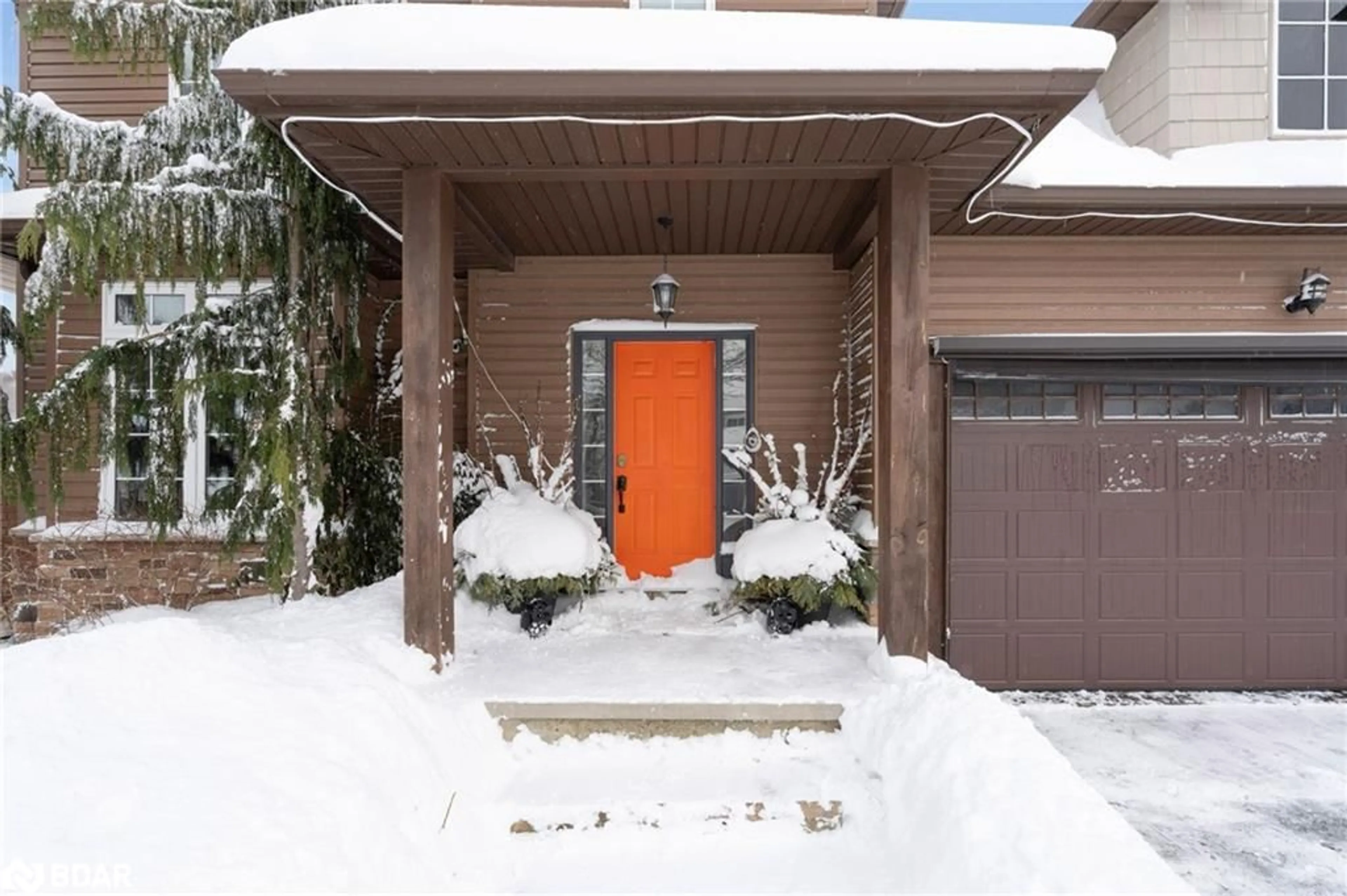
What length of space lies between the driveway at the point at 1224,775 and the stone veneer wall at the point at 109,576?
222 inches

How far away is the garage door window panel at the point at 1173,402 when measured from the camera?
5480mm

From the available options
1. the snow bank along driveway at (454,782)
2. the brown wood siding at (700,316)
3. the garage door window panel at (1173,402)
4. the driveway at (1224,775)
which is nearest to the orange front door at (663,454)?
the brown wood siding at (700,316)

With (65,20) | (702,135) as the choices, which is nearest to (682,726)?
(702,135)

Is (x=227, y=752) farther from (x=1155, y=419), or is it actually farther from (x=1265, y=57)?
(x=1265, y=57)

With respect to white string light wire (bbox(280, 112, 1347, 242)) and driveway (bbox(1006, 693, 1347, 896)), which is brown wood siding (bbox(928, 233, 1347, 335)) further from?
driveway (bbox(1006, 693, 1347, 896))

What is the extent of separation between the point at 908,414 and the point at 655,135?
5.70 feet

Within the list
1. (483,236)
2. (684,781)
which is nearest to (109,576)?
(483,236)

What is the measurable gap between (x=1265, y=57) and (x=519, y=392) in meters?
5.92

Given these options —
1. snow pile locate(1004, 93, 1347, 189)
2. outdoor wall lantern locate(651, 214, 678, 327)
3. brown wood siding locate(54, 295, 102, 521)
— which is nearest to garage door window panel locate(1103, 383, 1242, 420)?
snow pile locate(1004, 93, 1347, 189)

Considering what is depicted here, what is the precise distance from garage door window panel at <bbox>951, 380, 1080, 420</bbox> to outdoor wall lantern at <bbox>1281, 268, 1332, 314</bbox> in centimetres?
153

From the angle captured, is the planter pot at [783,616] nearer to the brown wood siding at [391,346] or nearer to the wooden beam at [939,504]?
the wooden beam at [939,504]

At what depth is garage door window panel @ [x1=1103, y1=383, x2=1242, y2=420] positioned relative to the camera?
548cm

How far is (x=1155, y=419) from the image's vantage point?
5.49m

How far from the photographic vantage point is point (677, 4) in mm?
5488
